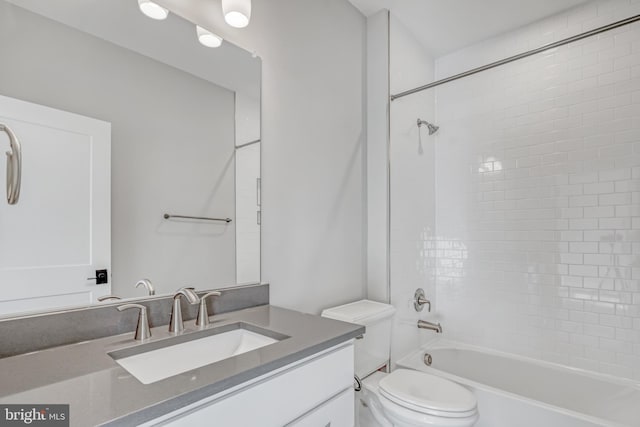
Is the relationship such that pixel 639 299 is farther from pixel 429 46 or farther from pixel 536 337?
pixel 429 46

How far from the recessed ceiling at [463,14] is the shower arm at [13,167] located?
1.98 metres

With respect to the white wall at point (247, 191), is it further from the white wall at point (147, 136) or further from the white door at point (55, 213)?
the white door at point (55, 213)

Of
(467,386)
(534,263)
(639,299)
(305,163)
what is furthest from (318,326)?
(639,299)

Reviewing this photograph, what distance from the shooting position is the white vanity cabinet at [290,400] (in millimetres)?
756

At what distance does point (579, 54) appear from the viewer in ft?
7.00

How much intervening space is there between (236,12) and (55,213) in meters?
0.98

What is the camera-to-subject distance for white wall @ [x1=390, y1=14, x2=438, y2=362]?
222 cm

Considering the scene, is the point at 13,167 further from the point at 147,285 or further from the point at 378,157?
the point at 378,157

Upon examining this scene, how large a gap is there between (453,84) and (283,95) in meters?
1.62

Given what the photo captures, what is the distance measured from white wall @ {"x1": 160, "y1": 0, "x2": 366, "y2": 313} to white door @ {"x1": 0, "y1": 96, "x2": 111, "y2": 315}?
0.62 m

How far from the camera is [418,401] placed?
1456mm

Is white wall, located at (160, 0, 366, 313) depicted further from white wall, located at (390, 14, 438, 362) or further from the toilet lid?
the toilet lid

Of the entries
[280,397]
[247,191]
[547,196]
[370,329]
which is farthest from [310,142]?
[547,196]

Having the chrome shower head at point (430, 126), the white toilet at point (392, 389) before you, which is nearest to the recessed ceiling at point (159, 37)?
the white toilet at point (392, 389)
